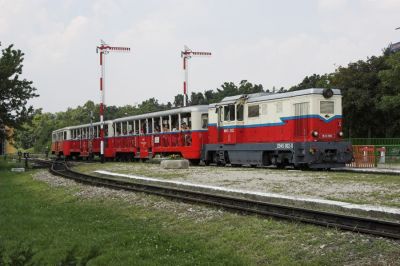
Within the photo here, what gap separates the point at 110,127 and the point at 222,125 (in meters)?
16.1

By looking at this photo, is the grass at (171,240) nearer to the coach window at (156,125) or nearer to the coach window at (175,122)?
the coach window at (175,122)

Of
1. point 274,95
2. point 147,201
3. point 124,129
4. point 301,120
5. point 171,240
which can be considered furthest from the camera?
point 124,129

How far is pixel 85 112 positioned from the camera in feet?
409

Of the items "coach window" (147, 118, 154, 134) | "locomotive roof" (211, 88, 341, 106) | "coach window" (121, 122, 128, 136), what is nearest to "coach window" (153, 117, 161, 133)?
"coach window" (147, 118, 154, 134)

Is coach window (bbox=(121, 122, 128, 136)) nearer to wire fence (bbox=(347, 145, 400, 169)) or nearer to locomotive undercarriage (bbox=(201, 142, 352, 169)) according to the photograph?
locomotive undercarriage (bbox=(201, 142, 352, 169))

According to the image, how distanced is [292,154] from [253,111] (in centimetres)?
361

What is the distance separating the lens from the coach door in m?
21.8

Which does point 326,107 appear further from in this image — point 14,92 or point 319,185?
point 14,92

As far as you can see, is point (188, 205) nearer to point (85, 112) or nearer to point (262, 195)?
point (262, 195)

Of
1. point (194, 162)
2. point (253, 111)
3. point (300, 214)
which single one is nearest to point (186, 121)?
point (194, 162)

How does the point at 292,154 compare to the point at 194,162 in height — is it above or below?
above

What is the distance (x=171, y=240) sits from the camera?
8914 millimetres

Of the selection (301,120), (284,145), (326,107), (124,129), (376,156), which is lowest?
(376,156)

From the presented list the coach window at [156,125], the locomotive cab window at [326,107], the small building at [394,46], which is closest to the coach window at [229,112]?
the locomotive cab window at [326,107]
